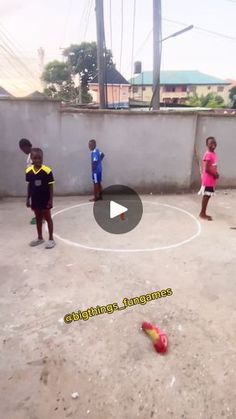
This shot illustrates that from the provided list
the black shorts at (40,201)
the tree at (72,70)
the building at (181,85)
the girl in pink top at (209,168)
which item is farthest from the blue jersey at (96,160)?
the building at (181,85)

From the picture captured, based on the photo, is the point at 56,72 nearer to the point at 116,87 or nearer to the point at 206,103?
the point at 116,87

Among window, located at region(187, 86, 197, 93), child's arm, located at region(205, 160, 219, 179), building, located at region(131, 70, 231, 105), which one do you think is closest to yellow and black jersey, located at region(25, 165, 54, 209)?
child's arm, located at region(205, 160, 219, 179)

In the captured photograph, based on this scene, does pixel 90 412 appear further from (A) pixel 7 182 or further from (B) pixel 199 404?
(A) pixel 7 182

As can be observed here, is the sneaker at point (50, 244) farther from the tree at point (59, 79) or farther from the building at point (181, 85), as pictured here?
the building at point (181, 85)

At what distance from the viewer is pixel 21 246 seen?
17.9ft

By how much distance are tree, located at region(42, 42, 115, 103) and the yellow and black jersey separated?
4325cm

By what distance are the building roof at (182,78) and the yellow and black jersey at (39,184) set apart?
5306 cm

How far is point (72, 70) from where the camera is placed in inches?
1832

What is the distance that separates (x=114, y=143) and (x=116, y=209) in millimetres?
2022

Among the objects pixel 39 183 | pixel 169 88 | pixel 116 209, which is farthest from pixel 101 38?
pixel 169 88

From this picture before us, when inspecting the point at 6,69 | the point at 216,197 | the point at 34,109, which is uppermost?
the point at 6,69

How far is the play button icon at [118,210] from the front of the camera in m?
6.49

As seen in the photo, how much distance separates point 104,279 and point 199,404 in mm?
2157

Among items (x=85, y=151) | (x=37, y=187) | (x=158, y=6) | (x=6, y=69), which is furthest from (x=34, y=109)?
(x=6, y=69)
